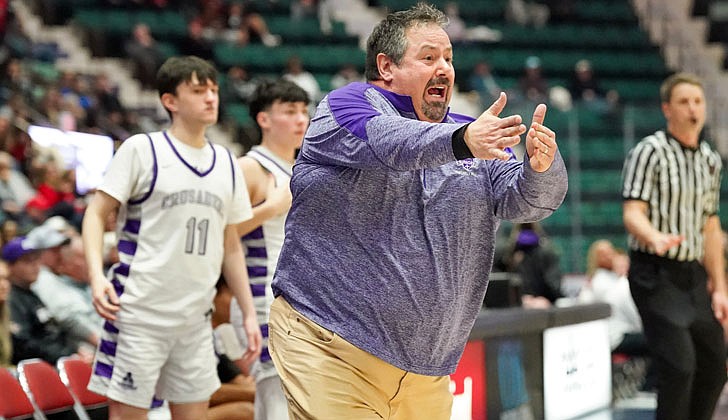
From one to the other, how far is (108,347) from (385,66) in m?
2.04

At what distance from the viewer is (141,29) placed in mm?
16891

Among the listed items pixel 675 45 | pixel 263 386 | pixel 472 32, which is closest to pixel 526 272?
pixel 263 386

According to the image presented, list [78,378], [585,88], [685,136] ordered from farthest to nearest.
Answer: [585,88], [78,378], [685,136]

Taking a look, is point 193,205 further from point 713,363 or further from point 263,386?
point 713,363

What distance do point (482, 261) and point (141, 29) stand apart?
46.4ft

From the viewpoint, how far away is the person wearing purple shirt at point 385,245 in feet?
11.1

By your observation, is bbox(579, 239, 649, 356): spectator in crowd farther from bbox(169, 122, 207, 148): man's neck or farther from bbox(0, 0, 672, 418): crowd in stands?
bbox(169, 122, 207, 148): man's neck

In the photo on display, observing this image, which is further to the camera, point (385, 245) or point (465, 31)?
point (465, 31)

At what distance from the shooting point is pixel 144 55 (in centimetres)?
1689

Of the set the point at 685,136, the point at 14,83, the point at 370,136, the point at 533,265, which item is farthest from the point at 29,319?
the point at 14,83

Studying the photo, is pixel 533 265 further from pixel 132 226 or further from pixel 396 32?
pixel 396 32

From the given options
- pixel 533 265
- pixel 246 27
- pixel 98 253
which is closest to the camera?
pixel 98 253

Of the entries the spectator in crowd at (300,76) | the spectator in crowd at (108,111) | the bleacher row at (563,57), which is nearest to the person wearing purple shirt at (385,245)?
the bleacher row at (563,57)

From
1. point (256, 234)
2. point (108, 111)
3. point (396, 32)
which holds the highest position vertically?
point (396, 32)
